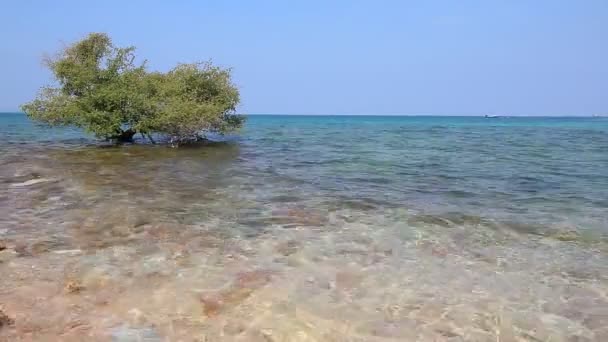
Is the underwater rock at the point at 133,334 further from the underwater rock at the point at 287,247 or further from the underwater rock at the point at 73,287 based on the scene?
the underwater rock at the point at 287,247

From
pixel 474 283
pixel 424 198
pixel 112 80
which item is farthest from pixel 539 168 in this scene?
pixel 112 80

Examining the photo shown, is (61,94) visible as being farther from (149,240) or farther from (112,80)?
(149,240)

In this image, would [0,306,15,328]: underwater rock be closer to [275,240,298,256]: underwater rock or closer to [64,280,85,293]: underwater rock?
[64,280,85,293]: underwater rock

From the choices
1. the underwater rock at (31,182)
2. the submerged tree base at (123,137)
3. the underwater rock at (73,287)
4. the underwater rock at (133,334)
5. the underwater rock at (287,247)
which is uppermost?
the submerged tree base at (123,137)

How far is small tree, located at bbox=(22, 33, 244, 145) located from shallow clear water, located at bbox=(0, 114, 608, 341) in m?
12.3

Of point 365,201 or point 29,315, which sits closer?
point 29,315

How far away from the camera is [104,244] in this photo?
819 centimetres

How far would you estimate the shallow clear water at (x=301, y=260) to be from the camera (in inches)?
211

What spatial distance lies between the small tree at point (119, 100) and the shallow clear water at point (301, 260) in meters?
12.3

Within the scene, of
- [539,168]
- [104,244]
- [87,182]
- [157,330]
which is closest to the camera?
[157,330]

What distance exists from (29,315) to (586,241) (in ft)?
31.2

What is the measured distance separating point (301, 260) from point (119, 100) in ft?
75.5

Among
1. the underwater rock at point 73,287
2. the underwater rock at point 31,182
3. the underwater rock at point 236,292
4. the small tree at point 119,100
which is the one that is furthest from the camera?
the small tree at point 119,100

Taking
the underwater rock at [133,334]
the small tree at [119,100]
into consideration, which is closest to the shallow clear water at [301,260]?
the underwater rock at [133,334]
